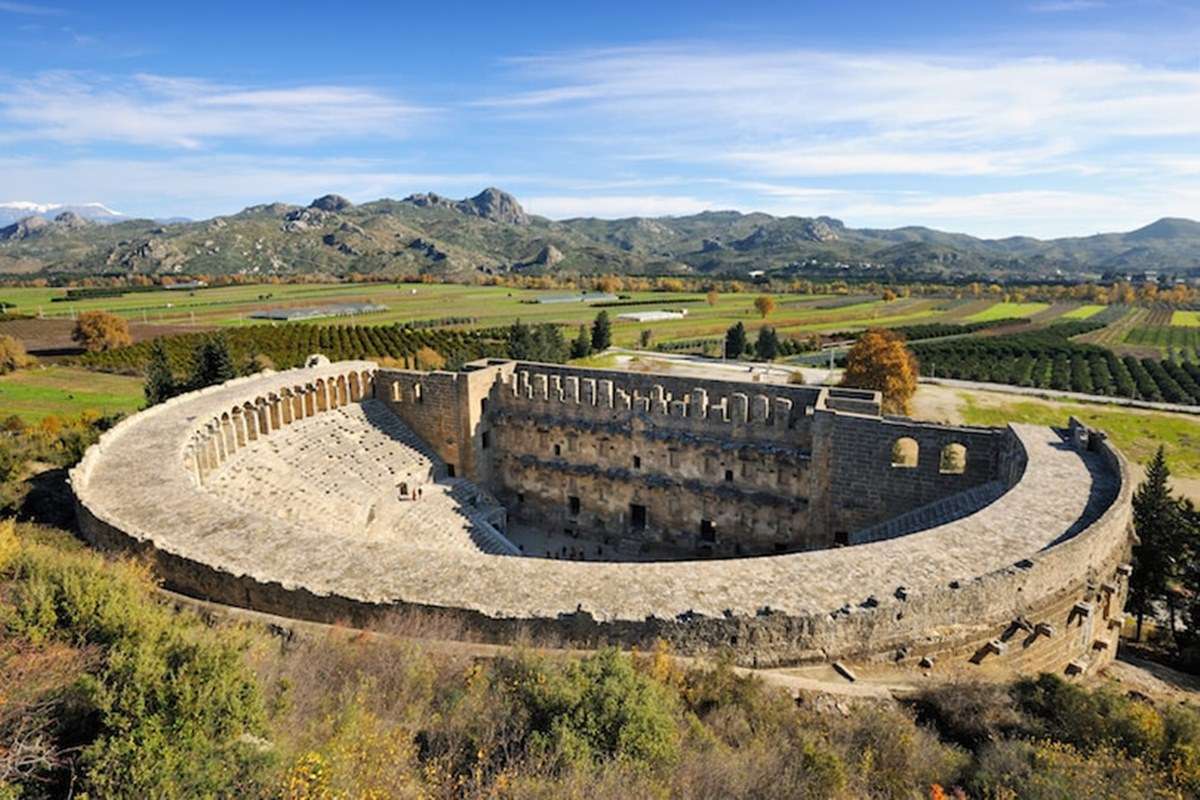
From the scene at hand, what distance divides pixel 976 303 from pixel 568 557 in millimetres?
135153

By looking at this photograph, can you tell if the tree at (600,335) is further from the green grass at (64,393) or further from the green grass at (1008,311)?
the green grass at (1008,311)

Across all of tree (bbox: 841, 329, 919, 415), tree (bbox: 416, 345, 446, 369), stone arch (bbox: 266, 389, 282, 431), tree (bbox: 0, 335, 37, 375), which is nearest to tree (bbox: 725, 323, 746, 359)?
tree (bbox: 841, 329, 919, 415)

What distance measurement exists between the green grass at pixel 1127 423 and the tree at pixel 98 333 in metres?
80.9

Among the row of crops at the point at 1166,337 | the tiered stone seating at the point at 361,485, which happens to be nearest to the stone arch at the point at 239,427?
the tiered stone seating at the point at 361,485

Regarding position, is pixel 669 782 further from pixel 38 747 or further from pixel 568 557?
pixel 568 557

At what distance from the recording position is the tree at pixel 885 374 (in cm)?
4875

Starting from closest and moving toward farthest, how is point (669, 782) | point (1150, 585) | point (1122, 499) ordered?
1. point (669, 782)
2. point (1122, 499)
3. point (1150, 585)

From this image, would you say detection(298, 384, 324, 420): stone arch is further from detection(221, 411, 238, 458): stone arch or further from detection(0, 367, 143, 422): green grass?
detection(0, 367, 143, 422): green grass

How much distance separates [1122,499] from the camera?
703 inches

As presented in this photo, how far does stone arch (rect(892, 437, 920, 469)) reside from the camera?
24.3 metres

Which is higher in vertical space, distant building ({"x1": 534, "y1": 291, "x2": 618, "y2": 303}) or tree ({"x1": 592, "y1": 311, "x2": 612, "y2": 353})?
distant building ({"x1": 534, "y1": 291, "x2": 618, "y2": 303})

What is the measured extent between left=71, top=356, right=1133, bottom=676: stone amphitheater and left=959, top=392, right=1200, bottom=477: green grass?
965 inches

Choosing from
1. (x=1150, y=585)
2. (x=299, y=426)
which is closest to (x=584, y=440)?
(x=299, y=426)

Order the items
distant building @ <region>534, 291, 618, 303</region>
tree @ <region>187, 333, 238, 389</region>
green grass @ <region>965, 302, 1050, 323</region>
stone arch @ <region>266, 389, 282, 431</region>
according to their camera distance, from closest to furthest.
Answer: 1. stone arch @ <region>266, 389, 282, 431</region>
2. tree @ <region>187, 333, 238, 389</region>
3. green grass @ <region>965, 302, 1050, 323</region>
4. distant building @ <region>534, 291, 618, 303</region>
